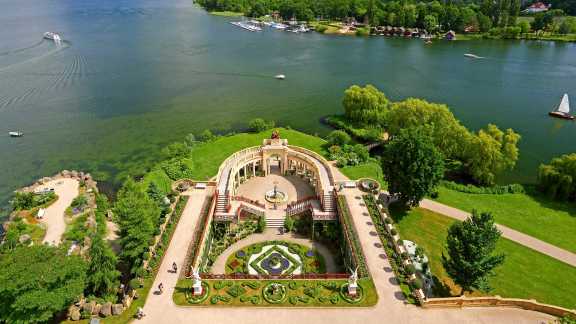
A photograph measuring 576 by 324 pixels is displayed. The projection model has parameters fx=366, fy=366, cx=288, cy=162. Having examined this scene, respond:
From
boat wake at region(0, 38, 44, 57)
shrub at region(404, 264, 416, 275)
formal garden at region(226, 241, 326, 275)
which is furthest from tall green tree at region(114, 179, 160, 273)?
boat wake at region(0, 38, 44, 57)

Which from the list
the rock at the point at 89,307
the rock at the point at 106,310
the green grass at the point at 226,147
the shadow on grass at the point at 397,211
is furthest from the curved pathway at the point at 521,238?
the rock at the point at 89,307

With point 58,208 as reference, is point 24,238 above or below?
below

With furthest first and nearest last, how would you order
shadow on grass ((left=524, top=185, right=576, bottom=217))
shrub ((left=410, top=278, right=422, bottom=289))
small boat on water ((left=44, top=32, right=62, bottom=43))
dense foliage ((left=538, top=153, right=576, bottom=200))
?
1. small boat on water ((left=44, top=32, right=62, bottom=43))
2. dense foliage ((left=538, top=153, right=576, bottom=200))
3. shadow on grass ((left=524, top=185, right=576, bottom=217))
4. shrub ((left=410, top=278, right=422, bottom=289))

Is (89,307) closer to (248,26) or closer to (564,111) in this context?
(564,111)

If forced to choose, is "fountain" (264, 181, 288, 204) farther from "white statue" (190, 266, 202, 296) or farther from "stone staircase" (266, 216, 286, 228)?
"white statue" (190, 266, 202, 296)

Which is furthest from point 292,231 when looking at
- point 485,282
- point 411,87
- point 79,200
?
point 411,87

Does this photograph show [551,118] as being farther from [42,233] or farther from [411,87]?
[42,233]

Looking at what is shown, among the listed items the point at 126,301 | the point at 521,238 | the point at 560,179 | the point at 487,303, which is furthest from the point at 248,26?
the point at 487,303
